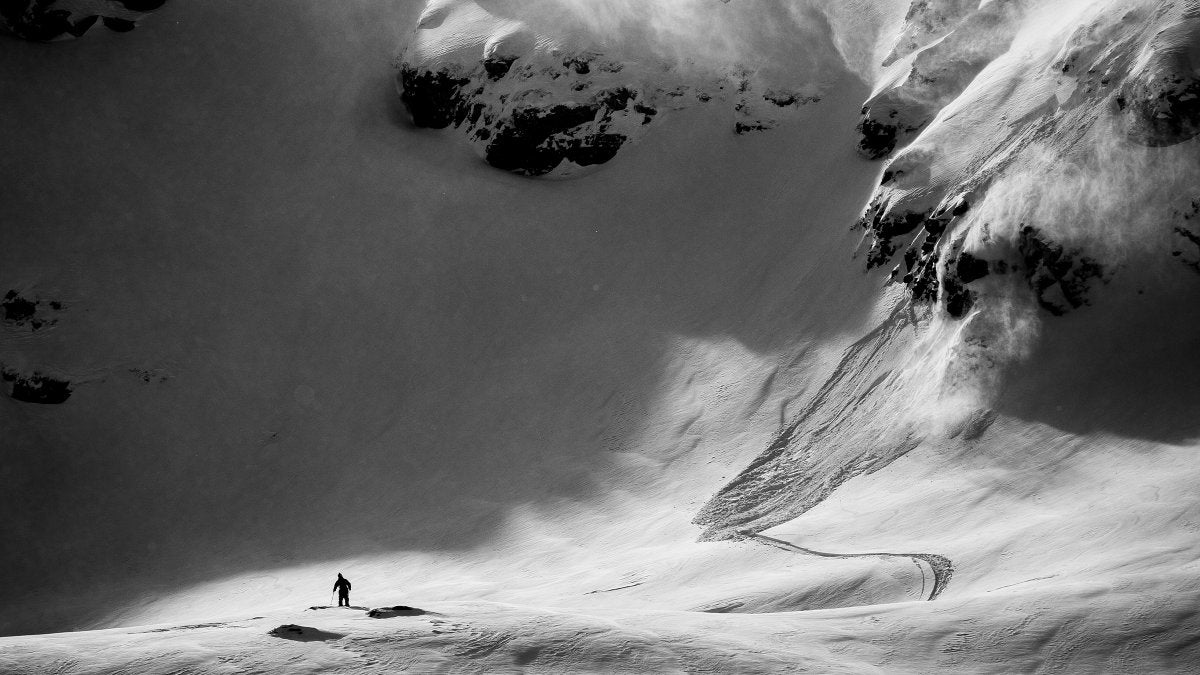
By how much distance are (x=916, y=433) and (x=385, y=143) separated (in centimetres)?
3817

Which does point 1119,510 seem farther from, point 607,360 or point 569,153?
point 569,153

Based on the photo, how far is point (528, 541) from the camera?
48500mm

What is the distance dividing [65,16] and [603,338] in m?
42.2

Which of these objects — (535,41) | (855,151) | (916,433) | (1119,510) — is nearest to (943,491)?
(916,433)

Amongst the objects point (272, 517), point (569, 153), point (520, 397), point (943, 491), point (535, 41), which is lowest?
point (943, 491)

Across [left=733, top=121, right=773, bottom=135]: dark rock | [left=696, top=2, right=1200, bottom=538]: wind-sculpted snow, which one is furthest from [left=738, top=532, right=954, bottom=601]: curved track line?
[left=733, top=121, right=773, bottom=135]: dark rock

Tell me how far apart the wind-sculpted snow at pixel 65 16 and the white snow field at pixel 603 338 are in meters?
0.47

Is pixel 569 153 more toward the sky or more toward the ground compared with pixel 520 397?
more toward the sky

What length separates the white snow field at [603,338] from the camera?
33.9 metres

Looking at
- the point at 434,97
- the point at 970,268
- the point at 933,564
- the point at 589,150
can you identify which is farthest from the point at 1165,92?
the point at 434,97

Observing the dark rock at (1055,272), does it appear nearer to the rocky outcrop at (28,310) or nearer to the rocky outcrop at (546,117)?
the rocky outcrop at (546,117)

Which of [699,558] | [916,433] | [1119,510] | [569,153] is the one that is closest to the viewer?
[1119,510]

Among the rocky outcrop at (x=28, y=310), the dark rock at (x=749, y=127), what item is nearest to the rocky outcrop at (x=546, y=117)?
the dark rock at (x=749, y=127)

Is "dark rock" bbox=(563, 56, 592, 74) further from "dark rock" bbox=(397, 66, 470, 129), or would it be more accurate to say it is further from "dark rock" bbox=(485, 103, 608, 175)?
"dark rock" bbox=(397, 66, 470, 129)
